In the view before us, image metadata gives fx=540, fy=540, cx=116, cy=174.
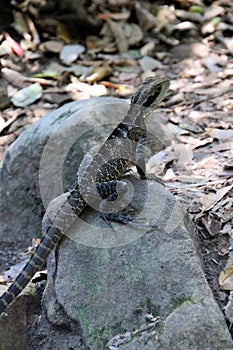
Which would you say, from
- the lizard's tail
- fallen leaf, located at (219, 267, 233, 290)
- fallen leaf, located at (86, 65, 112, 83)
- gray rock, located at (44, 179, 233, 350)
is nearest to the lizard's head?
gray rock, located at (44, 179, 233, 350)

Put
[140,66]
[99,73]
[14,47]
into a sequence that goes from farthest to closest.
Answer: [140,66], [14,47], [99,73]

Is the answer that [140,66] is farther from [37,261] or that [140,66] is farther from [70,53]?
[37,261]

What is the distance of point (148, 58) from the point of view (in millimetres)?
10453

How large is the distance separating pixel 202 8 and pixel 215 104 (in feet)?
12.8

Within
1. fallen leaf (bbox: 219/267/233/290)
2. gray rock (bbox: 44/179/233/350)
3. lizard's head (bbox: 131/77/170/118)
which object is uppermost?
lizard's head (bbox: 131/77/170/118)

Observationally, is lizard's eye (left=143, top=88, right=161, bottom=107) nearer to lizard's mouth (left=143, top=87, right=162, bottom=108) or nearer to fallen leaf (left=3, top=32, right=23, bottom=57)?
lizard's mouth (left=143, top=87, right=162, bottom=108)

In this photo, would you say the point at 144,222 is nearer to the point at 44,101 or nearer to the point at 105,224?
the point at 105,224

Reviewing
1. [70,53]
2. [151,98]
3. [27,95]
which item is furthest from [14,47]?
[151,98]

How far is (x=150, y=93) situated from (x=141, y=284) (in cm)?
229

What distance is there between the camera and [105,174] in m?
5.46

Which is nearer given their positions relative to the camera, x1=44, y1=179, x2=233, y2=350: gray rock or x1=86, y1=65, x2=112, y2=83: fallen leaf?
x1=44, y1=179, x2=233, y2=350: gray rock

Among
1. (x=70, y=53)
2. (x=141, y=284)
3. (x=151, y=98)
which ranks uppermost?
(x=151, y=98)

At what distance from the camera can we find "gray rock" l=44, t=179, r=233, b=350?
392 centimetres

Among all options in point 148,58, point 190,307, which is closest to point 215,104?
point 148,58
